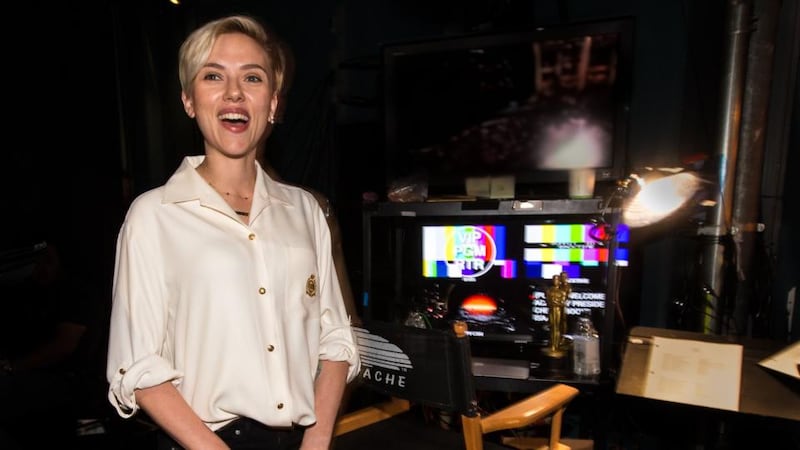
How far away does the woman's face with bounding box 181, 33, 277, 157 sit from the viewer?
113 cm

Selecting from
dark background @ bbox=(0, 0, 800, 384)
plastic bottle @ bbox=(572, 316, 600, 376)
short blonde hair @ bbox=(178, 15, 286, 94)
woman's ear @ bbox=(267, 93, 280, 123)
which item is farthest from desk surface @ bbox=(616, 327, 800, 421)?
short blonde hair @ bbox=(178, 15, 286, 94)

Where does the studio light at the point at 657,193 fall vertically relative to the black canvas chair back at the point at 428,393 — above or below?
above

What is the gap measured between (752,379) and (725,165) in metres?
0.95

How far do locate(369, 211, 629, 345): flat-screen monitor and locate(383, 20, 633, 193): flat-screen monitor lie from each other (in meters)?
0.28

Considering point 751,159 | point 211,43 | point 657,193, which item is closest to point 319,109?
point 657,193

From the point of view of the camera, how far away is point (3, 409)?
7.93 feet

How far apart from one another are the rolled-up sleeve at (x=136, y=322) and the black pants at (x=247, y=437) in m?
0.13

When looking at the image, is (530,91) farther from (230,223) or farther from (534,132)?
(230,223)

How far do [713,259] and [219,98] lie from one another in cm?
217

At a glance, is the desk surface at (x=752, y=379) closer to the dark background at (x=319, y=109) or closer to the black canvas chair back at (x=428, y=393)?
the black canvas chair back at (x=428, y=393)

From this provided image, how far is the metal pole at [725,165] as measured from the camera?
6.76 feet

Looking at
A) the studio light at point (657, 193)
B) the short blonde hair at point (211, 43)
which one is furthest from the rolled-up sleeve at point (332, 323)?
the studio light at point (657, 193)

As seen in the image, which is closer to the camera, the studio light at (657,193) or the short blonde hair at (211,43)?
the short blonde hair at (211,43)

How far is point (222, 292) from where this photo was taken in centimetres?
108
